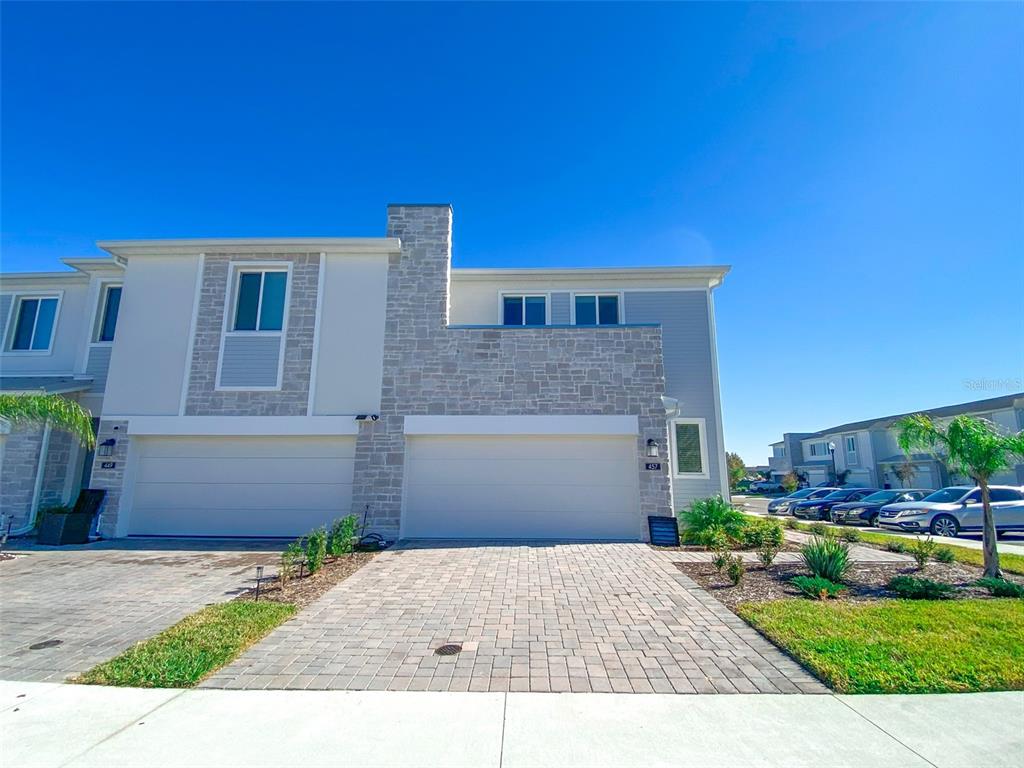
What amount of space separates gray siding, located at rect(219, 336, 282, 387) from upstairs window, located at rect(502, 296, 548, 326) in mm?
6548

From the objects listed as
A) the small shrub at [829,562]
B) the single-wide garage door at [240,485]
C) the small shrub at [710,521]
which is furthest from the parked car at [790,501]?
Answer: the single-wide garage door at [240,485]

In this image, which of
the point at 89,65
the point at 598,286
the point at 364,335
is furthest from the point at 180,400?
the point at 598,286

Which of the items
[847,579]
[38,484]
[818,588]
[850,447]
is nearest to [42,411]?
[38,484]

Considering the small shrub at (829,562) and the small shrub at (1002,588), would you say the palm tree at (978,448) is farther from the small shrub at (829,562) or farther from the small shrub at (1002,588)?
the small shrub at (829,562)

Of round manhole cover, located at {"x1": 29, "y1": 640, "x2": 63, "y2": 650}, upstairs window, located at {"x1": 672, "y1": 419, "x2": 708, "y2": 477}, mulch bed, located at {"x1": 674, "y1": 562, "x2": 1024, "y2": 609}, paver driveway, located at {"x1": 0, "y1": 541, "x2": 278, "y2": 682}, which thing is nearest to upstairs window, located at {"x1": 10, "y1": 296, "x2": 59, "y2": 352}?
paver driveway, located at {"x1": 0, "y1": 541, "x2": 278, "y2": 682}

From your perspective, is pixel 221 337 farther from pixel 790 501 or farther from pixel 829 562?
pixel 790 501

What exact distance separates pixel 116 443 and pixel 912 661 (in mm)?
14702

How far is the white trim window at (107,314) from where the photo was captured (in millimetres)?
13258

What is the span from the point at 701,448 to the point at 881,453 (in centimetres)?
3181

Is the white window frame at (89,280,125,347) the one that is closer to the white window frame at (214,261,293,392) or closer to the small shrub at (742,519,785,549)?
the white window frame at (214,261,293,392)

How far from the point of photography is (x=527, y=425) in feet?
36.0

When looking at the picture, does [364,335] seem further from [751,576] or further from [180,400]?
[751,576]

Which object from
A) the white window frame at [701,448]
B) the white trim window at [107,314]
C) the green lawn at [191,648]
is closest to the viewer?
the green lawn at [191,648]

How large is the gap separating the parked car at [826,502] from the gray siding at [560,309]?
18.2 m
